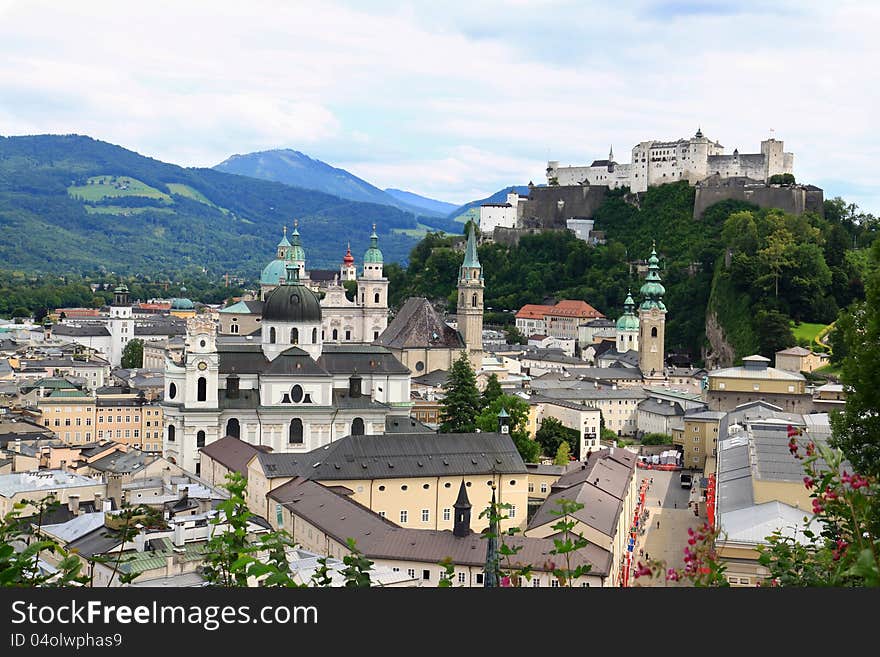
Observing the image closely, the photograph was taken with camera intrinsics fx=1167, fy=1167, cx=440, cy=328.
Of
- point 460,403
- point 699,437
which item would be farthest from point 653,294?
point 460,403

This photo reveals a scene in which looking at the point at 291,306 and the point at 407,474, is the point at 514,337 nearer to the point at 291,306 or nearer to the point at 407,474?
the point at 291,306

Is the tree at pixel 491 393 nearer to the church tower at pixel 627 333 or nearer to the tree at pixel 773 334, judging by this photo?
the tree at pixel 773 334

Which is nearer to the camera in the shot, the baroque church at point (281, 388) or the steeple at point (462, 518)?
the steeple at point (462, 518)

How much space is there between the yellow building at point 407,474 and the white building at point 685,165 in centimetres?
6759

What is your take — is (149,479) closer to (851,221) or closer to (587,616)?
(587,616)

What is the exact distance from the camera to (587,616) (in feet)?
20.1

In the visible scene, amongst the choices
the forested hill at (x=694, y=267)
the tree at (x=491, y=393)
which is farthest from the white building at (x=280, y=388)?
the forested hill at (x=694, y=267)

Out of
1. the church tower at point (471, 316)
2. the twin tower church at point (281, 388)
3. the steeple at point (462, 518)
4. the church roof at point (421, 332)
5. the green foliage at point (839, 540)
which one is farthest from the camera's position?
the church tower at point (471, 316)

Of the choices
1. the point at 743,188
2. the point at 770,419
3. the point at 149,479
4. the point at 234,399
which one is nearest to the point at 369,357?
the point at 234,399

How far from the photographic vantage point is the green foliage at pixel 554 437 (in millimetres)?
55156

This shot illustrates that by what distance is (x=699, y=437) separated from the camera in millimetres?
57969

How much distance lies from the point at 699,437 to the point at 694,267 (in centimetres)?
3656

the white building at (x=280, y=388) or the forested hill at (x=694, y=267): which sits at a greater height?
the forested hill at (x=694, y=267)

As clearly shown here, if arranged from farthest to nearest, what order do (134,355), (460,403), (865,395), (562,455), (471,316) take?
1. (134,355)
2. (471,316)
3. (460,403)
4. (562,455)
5. (865,395)
